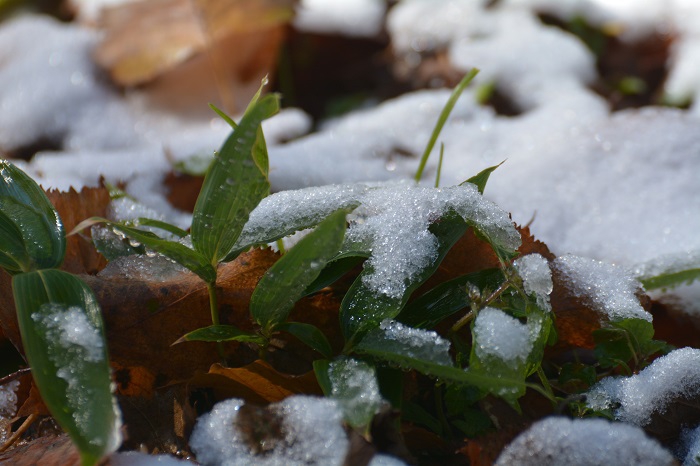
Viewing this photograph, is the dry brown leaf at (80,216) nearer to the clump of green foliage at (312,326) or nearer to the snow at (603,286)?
the clump of green foliage at (312,326)

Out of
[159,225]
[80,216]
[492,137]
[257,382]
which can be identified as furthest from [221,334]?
[492,137]

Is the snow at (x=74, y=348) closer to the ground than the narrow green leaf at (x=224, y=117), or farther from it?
closer to the ground

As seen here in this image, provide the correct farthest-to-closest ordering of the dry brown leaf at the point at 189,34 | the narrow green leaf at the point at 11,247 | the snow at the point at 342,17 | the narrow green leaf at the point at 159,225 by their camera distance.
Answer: the snow at the point at 342,17, the dry brown leaf at the point at 189,34, the narrow green leaf at the point at 159,225, the narrow green leaf at the point at 11,247

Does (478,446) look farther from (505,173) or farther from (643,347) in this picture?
(505,173)

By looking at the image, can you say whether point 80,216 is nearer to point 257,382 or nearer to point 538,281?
point 257,382

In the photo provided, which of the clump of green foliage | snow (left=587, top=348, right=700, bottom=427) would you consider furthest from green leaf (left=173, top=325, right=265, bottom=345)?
snow (left=587, top=348, right=700, bottom=427)

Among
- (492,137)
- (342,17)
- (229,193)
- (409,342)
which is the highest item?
(229,193)

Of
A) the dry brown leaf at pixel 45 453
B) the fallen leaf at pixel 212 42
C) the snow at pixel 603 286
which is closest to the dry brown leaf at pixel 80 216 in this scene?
the dry brown leaf at pixel 45 453
